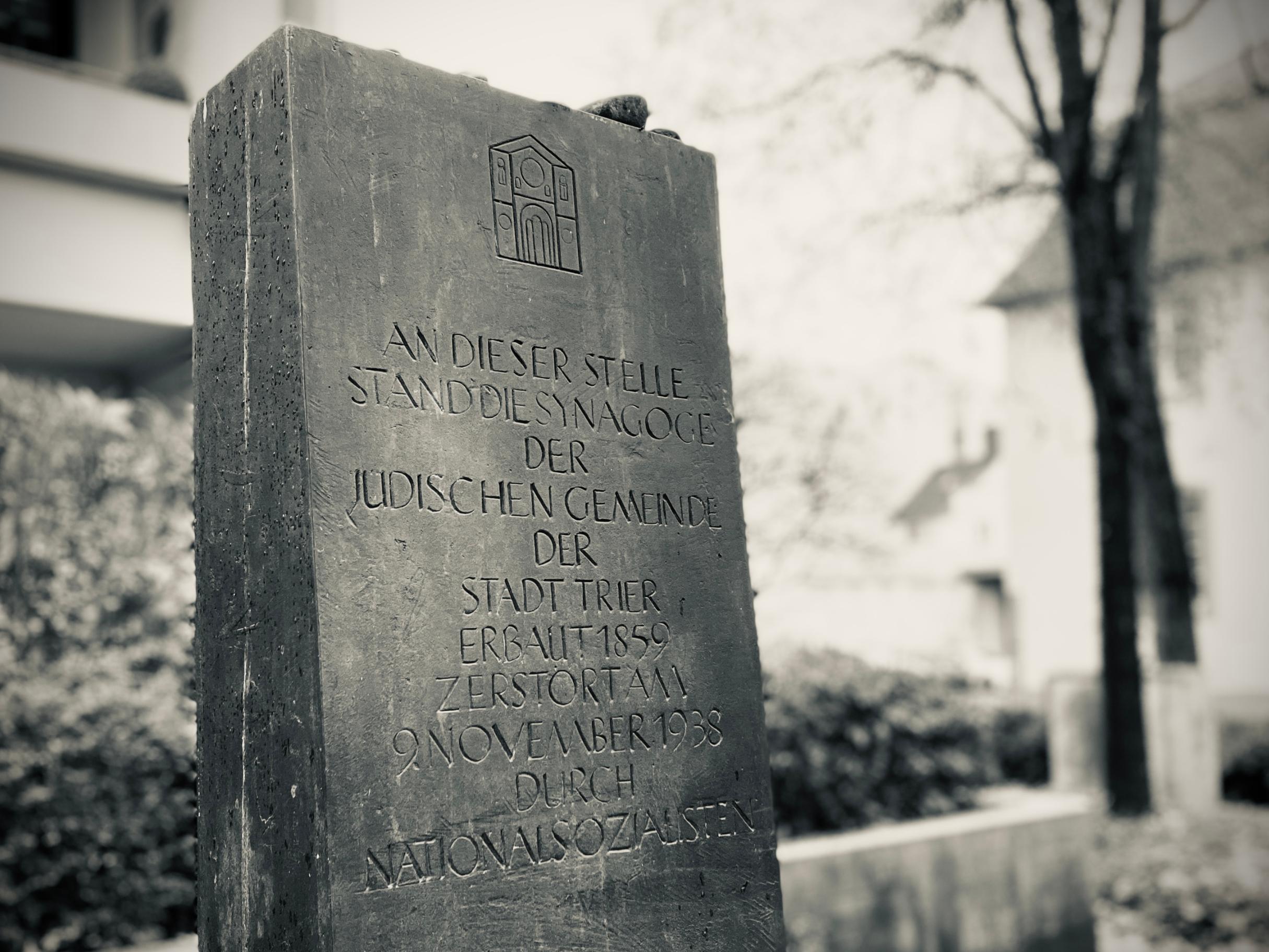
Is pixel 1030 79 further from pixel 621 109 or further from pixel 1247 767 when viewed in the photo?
pixel 621 109

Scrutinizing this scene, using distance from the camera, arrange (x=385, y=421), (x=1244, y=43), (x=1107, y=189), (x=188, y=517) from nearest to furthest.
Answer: (x=385, y=421) < (x=188, y=517) < (x=1107, y=189) < (x=1244, y=43)

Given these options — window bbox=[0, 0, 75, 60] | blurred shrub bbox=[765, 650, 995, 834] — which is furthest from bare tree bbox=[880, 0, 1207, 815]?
window bbox=[0, 0, 75, 60]

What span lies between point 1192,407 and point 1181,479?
131 centimetres

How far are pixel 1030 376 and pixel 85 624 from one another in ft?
59.7

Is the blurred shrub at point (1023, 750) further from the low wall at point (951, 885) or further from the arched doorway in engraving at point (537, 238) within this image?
the arched doorway in engraving at point (537, 238)

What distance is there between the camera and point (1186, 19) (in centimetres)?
1147

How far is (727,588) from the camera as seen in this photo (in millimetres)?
3363

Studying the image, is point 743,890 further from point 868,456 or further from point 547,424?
point 868,456

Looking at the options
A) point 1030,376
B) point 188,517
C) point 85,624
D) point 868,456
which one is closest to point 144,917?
point 85,624

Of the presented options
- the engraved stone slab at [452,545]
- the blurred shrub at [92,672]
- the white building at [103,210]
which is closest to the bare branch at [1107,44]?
the white building at [103,210]

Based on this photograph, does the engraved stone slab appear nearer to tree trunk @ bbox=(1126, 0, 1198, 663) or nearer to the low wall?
the low wall

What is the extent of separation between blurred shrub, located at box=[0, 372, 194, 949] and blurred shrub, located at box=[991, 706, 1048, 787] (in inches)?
386

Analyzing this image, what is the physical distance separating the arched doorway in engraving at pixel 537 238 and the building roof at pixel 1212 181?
1144 cm

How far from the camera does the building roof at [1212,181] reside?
1405cm
